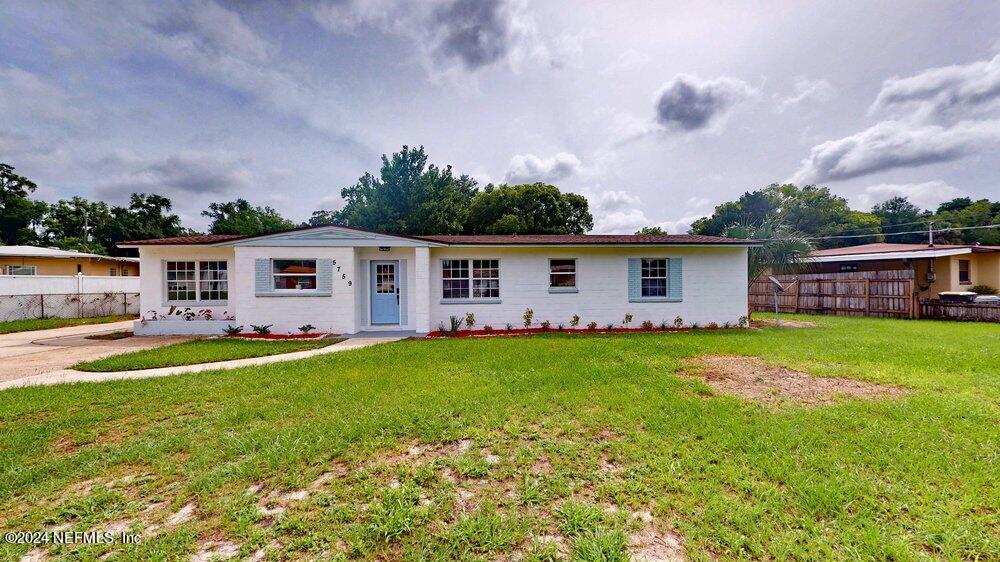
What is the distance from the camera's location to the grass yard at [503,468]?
2256mm

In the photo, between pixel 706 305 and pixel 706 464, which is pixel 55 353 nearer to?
pixel 706 464

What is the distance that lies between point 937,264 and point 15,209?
219 ft

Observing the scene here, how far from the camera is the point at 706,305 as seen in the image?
12078mm

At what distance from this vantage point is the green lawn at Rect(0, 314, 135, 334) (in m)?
11.9

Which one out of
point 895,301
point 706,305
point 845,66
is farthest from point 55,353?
point 895,301

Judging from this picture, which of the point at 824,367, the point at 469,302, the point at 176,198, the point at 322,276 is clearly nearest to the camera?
the point at 824,367

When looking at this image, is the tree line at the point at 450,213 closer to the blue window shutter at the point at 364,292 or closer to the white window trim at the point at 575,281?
the blue window shutter at the point at 364,292

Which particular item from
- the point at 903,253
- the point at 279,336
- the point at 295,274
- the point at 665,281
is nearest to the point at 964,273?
the point at 903,253

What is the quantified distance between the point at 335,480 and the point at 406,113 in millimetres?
12916

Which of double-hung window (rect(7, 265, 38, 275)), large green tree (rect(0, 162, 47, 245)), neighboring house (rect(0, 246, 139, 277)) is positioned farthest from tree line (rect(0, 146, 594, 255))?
double-hung window (rect(7, 265, 38, 275))

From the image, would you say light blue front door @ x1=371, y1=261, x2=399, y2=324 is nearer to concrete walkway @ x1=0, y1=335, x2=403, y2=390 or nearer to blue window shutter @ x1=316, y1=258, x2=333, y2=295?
blue window shutter @ x1=316, y1=258, x2=333, y2=295

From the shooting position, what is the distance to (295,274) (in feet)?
35.3

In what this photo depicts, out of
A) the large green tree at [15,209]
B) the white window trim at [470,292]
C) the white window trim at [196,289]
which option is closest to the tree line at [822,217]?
the white window trim at [470,292]

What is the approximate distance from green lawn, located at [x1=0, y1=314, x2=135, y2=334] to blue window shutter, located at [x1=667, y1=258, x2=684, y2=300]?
21676 mm
